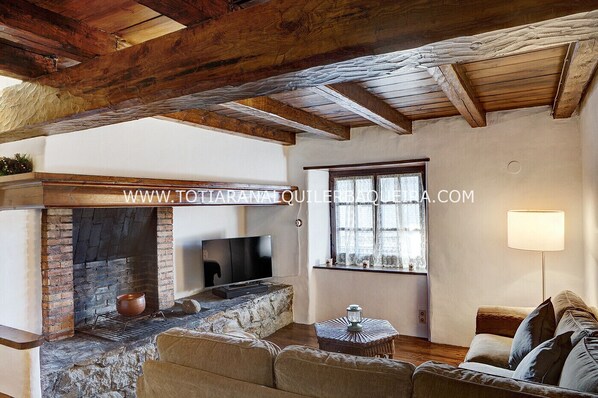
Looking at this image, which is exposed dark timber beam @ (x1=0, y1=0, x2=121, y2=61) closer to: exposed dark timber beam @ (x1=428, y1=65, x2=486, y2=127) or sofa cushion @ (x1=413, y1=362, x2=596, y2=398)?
exposed dark timber beam @ (x1=428, y1=65, x2=486, y2=127)

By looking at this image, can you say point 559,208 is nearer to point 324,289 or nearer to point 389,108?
point 389,108

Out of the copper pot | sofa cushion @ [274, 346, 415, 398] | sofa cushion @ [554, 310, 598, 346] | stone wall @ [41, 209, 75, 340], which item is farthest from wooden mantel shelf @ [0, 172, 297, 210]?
sofa cushion @ [554, 310, 598, 346]

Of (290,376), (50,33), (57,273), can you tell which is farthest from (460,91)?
(57,273)

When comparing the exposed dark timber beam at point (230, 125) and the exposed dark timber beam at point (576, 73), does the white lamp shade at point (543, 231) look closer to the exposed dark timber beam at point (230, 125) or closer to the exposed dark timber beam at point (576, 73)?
the exposed dark timber beam at point (576, 73)

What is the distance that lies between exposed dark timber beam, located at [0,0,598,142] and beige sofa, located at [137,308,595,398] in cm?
118

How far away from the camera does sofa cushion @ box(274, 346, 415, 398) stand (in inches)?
64.6

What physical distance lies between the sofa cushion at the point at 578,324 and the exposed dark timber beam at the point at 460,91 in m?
1.53

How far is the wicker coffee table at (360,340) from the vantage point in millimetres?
3078

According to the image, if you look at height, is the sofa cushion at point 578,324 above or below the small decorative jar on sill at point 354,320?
above

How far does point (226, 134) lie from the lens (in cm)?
441

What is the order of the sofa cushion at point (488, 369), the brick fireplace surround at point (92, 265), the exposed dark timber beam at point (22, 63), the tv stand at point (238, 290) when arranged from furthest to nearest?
the tv stand at point (238, 290) → the brick fireplace surround at point (92, 265) → the sofa cushion at point (488, 369) → the exposed dark timber beam at point (22, 63)

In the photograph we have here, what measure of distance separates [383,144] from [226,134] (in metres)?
1.80

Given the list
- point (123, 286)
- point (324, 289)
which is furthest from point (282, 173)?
point (123, 286)

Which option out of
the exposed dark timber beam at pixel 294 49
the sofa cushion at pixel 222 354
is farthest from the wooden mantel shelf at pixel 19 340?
the exposed dark timber beam at pixel 294 49
